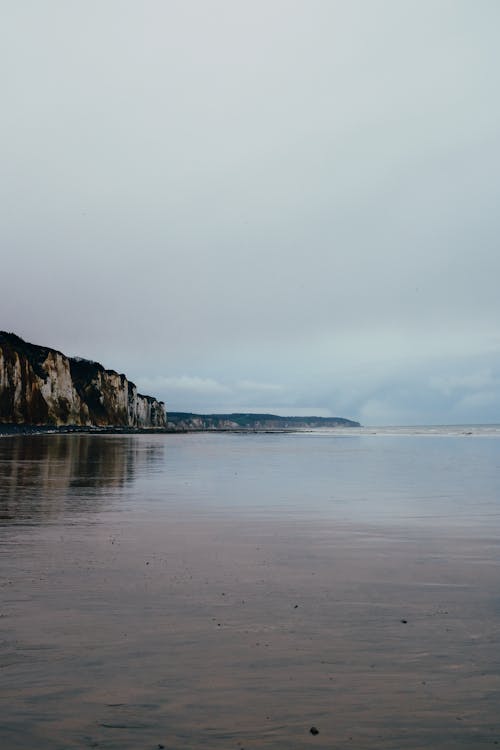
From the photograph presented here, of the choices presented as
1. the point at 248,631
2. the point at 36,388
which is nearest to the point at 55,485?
the point at 248,631

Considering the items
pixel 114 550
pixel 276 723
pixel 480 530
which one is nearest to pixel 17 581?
pixel 114 550

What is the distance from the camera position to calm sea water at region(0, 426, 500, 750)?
5148 mm

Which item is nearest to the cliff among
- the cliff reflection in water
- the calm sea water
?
the cliff reflection in water

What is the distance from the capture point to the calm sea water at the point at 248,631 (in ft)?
16.9

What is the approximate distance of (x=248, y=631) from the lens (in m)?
7.37

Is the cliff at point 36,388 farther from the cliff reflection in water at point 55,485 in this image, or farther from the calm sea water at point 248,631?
the calm sea water at point 248,631

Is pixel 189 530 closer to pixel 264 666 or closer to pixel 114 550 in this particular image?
pixel 114 550

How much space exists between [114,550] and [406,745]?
27.1ft

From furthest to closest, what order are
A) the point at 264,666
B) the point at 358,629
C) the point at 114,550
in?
the point at 114,550
the point at 358,629
the point at 264,666

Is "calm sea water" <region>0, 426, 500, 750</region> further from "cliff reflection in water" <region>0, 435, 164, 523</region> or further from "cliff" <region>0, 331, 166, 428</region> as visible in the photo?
"cliff" <region>0, 331, 166, 428</region>

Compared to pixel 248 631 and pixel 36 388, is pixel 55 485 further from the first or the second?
pixel 36 388

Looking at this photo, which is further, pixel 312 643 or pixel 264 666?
pixel 312 643

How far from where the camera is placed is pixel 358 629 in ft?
24.3

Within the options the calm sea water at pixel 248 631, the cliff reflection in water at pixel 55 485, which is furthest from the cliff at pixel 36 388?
the calm sea water at pixel 248 631
